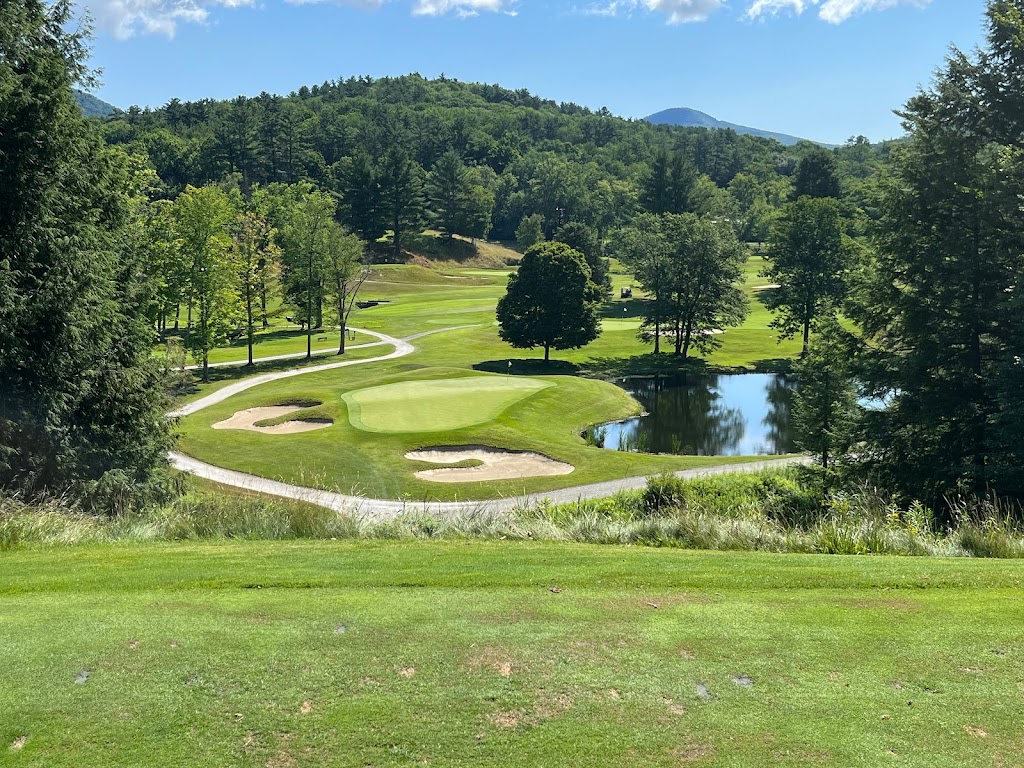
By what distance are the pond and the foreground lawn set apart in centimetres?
3109

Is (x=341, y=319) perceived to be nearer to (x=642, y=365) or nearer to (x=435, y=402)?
(x=642, y=365)

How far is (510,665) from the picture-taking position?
6.95 meters

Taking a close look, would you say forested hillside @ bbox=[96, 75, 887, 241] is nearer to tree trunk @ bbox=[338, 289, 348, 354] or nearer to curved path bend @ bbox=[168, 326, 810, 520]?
tree trunk @ bbox=[338, 289, 348, 354]

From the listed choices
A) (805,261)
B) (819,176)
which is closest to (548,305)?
(805,261)

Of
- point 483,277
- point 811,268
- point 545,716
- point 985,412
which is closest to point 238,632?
point 545,716

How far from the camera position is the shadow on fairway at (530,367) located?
191 feet

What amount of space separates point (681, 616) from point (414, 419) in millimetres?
29245

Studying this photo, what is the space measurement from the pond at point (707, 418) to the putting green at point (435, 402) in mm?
5655

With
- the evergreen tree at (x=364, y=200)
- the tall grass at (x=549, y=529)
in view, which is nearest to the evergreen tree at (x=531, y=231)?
the evergreen tree at (x=364, y=200)

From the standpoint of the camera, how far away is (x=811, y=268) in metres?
72.6

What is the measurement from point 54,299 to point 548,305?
4533 cm

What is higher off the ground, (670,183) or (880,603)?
(670,183)

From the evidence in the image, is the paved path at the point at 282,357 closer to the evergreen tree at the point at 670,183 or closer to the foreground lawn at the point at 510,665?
the foreground lawn at the point at 510,665

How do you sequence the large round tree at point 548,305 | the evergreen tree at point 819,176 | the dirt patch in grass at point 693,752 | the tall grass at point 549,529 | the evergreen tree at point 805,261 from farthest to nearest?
the evergreen tree at point 819,176
the evergreen tree at point 805,261
the large round tree at point 548,305
the tall grass at point 549,529
the dirt patch in grass at point 693,752
